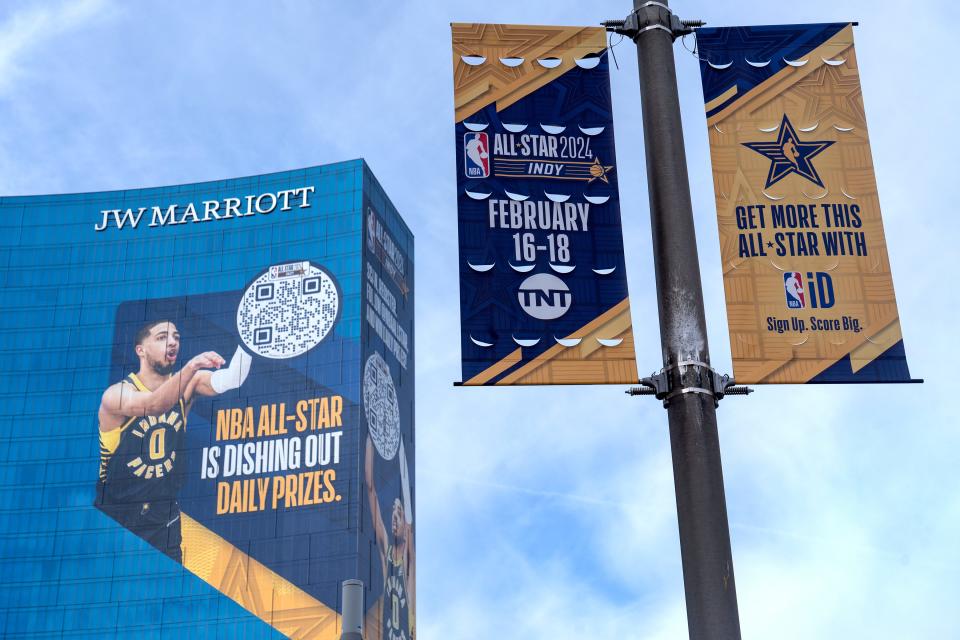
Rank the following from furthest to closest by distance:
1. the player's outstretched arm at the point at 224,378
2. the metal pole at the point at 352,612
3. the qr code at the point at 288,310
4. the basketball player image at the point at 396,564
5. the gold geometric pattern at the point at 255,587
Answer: the player's outstretched arm at the point at 224,378 → the qr code at the point at 288,310 → the basketball player image at the point at 396,564 → the gold geometric pattern at the point at 255,587 → the metal pole at the point at 352,612

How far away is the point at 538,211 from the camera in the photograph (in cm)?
1266

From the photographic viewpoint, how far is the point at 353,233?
418 ft

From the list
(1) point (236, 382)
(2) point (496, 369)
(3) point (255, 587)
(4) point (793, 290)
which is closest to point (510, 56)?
(2) point (496, 369)

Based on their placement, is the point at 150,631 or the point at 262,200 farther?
the point at 262,200

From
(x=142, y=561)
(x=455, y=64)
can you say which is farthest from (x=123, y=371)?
(x=455, y=64)

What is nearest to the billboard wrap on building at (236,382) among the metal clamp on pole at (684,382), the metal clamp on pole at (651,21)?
the metal clamp on pole at (651,21)

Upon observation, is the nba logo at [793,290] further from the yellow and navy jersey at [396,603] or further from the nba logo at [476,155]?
the yellow and navy jersey at [396,603]

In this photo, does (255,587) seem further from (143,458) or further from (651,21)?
(651,21)

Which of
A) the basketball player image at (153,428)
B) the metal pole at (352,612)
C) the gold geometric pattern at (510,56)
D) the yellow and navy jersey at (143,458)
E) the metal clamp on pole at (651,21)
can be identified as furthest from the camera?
the yellow and navy jersey at (143,458)

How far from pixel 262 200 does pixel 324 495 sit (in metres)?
31.0

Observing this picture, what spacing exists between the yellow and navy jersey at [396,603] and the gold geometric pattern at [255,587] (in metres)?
6.64

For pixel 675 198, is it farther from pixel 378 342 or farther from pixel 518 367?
pixel 378 342

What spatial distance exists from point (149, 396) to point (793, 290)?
4640 inches

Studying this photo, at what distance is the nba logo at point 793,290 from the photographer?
12.4 meters
